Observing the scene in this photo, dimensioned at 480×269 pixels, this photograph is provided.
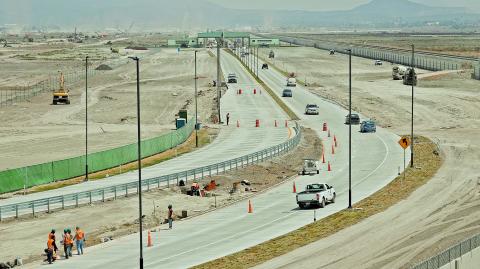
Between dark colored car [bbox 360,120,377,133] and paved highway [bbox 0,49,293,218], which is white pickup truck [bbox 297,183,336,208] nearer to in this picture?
paved highway [bbox 0,49,293,218]

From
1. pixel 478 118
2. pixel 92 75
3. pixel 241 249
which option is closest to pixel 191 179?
pixel 241 249

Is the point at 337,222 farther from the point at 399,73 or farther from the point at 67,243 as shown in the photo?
the point at 399,73

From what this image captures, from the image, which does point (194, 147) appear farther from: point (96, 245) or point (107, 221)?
point (96, 245)

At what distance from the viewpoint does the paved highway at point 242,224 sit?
43906 mm

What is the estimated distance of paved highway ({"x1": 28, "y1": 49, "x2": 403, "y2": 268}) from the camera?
4391 cm

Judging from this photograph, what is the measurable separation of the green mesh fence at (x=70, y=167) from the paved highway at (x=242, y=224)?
13512 millimetres

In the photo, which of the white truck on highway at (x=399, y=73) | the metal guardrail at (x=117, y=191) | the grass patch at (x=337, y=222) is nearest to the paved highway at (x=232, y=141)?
the metal guardrail at (x=117, y=191)

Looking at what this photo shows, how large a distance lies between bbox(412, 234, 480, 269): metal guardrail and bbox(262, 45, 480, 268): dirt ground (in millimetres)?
3040

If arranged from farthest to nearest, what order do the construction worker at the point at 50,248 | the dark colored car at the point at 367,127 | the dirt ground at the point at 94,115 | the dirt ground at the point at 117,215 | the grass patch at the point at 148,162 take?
the dark colored car at the point at 367,127
the dirt ground at the point at 94,115
the grass patch at the point at 148,162
the dirt ground at the point at 117,215
the construction worker at the point at 50,248

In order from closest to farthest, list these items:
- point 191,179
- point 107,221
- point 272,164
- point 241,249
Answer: point 241,249
point 107,221
point 191,179
point 272,164

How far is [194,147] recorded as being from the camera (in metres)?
87.2

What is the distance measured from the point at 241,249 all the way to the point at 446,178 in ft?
87.0

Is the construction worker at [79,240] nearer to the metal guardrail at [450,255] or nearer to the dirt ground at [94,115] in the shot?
the metal guardrail at [450,255]

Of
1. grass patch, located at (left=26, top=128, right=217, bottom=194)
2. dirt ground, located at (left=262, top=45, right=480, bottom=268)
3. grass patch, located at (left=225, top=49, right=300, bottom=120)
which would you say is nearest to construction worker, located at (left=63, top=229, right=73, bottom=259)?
dirt ground, located at (left=262, top=45, right=480, bottom=268)
